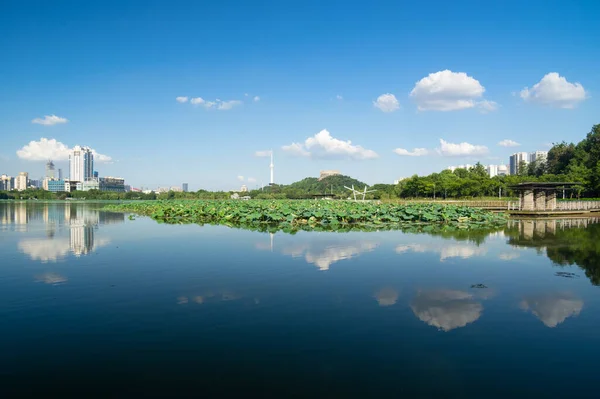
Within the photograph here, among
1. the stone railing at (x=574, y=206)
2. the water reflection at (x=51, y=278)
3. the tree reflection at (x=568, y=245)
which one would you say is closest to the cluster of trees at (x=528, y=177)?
the stone railing at (x=574, y=206)

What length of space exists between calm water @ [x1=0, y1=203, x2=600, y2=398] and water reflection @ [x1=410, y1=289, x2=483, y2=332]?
0.12 ft

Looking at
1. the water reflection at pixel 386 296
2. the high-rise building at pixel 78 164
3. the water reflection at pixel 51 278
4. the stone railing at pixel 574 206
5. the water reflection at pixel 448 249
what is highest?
the high-rise building at pixel 78 164

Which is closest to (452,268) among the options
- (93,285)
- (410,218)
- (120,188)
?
(93,285)

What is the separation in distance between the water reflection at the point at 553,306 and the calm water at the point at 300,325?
0.14ft

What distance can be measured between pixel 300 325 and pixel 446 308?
2596 mm

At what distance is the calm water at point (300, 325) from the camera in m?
4.39

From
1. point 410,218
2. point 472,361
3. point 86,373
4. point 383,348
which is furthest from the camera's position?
point 410,218

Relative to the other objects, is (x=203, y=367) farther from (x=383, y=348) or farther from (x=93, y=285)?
(x=93, y=285)

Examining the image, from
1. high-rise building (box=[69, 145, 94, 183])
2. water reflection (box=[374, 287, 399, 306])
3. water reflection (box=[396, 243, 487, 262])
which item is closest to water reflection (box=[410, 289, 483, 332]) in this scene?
water reflection (box=[374, 287, 399, 306])

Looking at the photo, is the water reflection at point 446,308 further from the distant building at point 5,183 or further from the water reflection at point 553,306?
the distant building at point 5,183

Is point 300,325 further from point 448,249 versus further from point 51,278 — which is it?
point 448,249

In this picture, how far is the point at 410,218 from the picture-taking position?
84.0 feet

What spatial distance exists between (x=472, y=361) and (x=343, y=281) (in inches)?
164

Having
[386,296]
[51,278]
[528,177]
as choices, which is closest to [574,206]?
[528,177]
